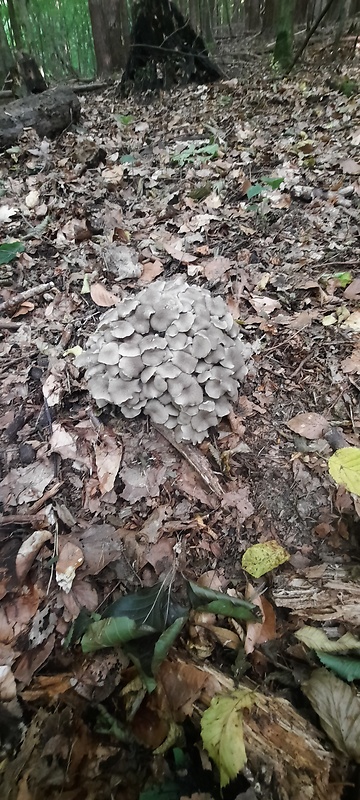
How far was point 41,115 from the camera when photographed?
710 cm

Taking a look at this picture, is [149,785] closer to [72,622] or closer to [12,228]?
[72,622]

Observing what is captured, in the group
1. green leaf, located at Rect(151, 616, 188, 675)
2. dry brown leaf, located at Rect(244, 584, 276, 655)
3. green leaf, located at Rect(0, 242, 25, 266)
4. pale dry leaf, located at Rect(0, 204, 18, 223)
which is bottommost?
dry brown leaf, located at Rect(244, 584, 276, 655)

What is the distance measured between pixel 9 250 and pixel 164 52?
7576 mm

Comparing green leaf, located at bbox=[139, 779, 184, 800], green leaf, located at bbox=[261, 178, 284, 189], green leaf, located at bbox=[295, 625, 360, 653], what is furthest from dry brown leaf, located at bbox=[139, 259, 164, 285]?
green leaf, located at bbox=[139, 779, 184, 800]

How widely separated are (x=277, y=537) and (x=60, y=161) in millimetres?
6006

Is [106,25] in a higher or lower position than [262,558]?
higher

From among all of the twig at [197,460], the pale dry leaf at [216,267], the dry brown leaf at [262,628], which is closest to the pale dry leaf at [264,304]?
the pale dry leaf at [216,267]

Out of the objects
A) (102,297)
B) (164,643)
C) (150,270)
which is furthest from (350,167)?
(164,643)

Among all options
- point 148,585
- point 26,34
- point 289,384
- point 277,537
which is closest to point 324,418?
point 289,384

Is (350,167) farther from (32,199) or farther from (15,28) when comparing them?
(15,28)

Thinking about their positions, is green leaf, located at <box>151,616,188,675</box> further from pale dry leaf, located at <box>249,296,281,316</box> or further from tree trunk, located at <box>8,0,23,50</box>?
tree trunk, located at <box>8,0,23,50</box>

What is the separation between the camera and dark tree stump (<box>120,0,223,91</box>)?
8.91 m

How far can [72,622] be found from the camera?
2.07m

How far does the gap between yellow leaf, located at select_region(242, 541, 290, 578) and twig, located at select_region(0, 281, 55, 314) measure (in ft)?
9.10
